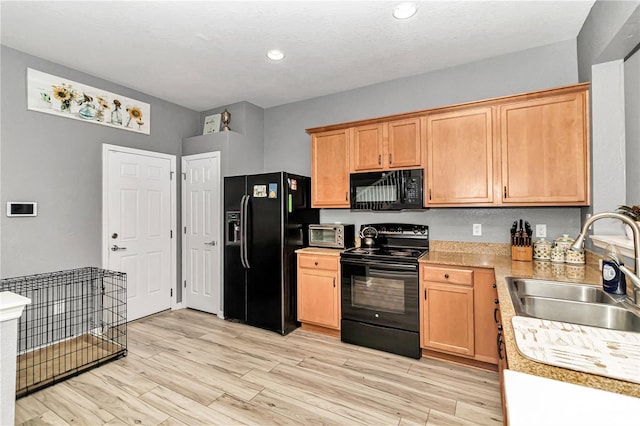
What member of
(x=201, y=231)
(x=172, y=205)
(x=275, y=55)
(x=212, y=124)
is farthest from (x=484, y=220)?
(x=172, y=205)

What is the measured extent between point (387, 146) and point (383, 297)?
1.53m

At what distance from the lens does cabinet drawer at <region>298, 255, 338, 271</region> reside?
3205 mm

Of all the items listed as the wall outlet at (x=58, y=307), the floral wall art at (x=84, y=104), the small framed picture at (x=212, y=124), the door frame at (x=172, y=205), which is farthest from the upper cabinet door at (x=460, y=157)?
the wall outlet at (x=58, y=307)

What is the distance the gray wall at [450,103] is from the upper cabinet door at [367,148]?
0.52m

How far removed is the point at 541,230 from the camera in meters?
2.77

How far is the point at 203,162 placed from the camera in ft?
13.5

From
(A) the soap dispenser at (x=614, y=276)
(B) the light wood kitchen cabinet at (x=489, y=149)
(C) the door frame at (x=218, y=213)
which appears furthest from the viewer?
(C) the door frame at (x=218, y=213)

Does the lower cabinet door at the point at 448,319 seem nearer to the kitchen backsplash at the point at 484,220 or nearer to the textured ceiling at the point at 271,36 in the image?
the kitchen backsplash at the point at 484,220

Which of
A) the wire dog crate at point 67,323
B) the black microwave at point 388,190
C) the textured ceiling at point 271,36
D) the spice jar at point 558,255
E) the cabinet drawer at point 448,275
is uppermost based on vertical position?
the textured ceiling at point 271,36

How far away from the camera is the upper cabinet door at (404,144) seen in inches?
118

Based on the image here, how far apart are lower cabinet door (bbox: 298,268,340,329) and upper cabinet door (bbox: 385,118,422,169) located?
1.34m

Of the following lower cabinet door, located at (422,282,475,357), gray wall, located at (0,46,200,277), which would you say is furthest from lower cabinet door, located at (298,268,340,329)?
gray wall, located at (0,46,200,277)

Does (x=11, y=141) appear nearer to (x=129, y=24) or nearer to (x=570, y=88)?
(x=129, y=24)

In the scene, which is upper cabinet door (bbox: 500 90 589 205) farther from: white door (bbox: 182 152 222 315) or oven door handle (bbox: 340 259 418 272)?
white door (bbox: 182 152 222 315)
